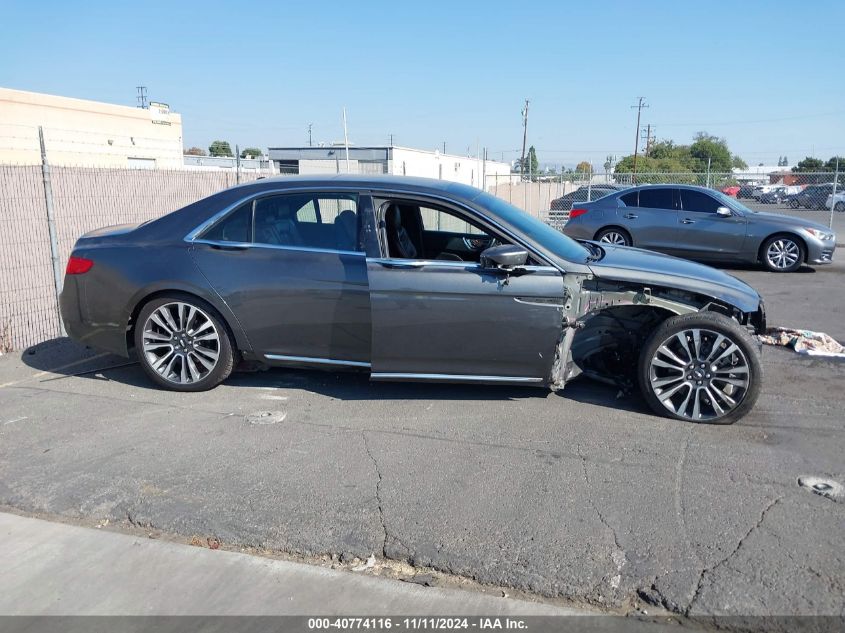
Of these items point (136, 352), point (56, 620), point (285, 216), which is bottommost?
point (56, 620)

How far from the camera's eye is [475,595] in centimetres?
316

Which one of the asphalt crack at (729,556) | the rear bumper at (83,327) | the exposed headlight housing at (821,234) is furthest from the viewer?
the exposed headlight housing at (821,234)

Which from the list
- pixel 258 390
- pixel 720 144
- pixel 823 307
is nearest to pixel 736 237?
pixel 823 307

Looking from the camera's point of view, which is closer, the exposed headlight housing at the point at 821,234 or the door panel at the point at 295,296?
the door panel at the point at 295,296

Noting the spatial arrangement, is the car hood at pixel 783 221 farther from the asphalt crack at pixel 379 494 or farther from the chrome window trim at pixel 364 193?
the asphalt crack at pixel 379 494

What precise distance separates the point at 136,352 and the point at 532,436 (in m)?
3.19

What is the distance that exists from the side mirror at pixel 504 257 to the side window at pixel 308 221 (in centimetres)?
98

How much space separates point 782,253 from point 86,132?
32525 mm

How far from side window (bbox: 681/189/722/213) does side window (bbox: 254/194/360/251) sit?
30.9 feet

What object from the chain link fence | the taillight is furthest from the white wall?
the taillight

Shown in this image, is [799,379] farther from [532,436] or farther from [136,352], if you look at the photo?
[136,352]

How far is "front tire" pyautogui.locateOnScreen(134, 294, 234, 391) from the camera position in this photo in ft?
18.1

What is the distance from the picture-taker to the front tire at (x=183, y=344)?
553cm

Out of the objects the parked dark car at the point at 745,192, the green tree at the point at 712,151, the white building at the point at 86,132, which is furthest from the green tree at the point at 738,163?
the white building at the point at 86,132
